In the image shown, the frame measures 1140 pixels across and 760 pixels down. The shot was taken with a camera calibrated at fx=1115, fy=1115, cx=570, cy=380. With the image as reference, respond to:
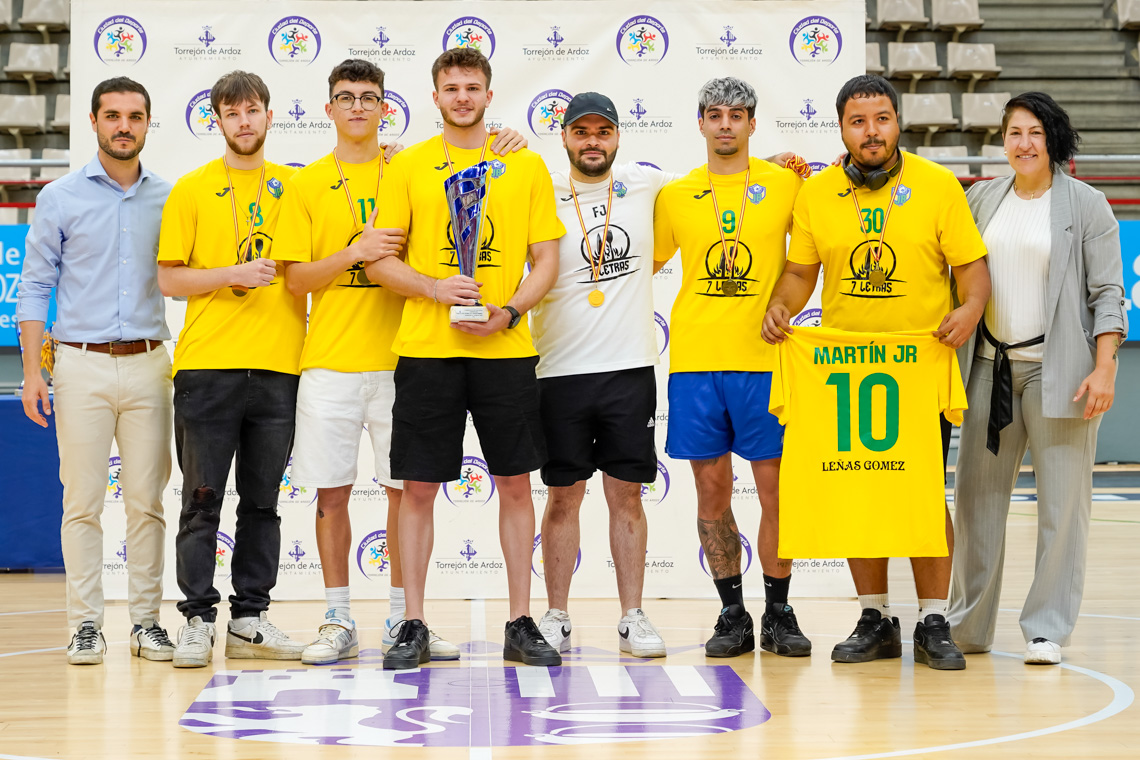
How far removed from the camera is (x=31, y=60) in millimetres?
12766

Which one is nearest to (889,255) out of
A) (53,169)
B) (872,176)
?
(872,176)

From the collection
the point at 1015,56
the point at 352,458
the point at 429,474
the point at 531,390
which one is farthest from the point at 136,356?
the point at 1015,56

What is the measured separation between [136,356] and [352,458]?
944mm

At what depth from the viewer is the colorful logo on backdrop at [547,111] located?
576cm

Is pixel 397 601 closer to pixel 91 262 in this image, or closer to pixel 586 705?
pixel 586 705

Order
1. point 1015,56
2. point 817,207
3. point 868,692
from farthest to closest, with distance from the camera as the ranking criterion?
point 1015,56 < point 817,207 < point 868,692

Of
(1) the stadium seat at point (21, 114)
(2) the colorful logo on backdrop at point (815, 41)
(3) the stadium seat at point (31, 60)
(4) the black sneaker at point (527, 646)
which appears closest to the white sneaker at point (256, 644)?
(4) the black sneaker at point (527, 646)

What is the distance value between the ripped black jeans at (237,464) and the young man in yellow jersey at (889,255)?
1.90m

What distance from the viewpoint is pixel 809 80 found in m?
5.79

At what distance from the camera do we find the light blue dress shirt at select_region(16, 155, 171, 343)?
14.0ft

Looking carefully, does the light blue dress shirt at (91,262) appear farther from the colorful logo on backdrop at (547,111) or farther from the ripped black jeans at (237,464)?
the colorful logo on backdrop at (547,111)

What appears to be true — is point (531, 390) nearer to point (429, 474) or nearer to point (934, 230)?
point (429, 474)

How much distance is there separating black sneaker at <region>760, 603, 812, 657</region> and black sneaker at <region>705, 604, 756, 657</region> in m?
0.06

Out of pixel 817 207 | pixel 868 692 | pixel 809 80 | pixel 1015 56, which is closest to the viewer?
pixel 868 692
